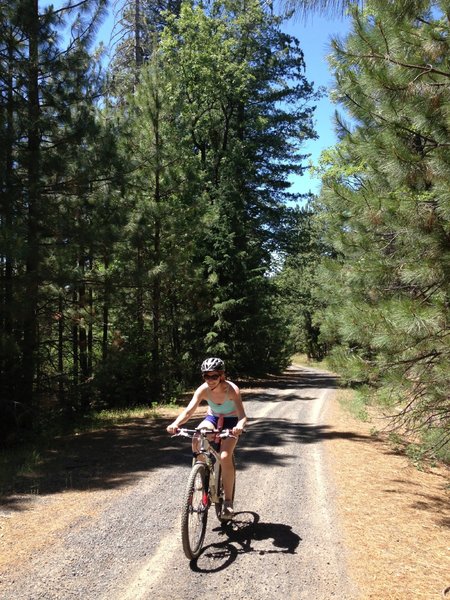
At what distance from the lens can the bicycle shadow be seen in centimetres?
402

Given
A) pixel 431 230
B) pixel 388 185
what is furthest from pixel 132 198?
pixel 431 230

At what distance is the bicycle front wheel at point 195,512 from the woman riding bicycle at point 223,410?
1.23 ft

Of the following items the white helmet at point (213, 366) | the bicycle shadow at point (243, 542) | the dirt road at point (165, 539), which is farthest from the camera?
the white helmet at point (213, 366)

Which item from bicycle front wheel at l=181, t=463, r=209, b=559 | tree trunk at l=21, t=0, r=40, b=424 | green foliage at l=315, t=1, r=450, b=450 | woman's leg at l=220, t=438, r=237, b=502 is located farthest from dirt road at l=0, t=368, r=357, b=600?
tree trunk at l=21, t=0, r=40, b=424

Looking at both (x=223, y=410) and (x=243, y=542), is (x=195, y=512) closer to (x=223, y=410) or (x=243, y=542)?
(x=243, y=542)

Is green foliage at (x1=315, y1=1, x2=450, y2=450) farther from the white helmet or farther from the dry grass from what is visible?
the white helmet

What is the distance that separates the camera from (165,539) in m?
4.49

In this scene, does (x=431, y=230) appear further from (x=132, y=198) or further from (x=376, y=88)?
(x=132, y=198)

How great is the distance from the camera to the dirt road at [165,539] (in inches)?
142

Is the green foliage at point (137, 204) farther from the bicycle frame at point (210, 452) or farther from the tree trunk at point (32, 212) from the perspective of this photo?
the bicycle frame at point (210, 452)

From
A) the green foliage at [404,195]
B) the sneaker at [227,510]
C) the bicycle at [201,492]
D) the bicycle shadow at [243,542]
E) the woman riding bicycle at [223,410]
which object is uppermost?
the green foliage at [404,195]

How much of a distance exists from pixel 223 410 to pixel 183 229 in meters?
12.8

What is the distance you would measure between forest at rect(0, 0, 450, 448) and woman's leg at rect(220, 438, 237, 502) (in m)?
2.01

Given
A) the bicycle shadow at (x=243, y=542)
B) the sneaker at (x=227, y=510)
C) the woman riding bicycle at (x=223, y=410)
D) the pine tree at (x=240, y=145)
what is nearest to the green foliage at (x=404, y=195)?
the woman riding bicycle at (x=223, y=410)
